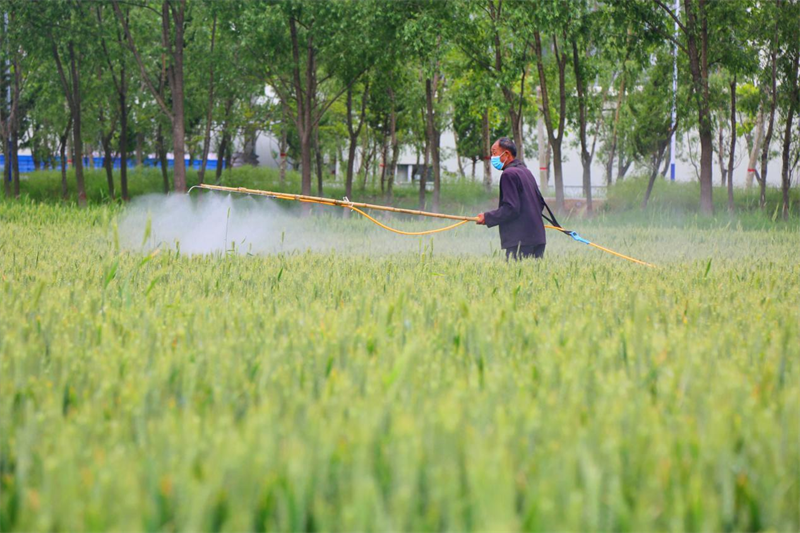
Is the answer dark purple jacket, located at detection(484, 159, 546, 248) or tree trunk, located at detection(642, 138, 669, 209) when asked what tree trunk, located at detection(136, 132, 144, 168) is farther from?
dark purple jacket, located at detection(484, 159, 546, 248)

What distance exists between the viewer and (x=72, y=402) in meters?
2.97

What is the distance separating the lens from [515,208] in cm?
1097

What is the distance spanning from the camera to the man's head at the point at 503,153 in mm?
11203

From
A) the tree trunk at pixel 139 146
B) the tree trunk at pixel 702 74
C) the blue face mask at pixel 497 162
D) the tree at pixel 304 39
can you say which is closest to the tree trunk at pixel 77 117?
the tree at pixel 304 39

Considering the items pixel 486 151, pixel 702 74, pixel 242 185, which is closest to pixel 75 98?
pixel 242 185

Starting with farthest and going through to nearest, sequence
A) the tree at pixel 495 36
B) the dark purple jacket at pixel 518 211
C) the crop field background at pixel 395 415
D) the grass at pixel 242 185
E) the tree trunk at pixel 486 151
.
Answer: the grass at pixel 242 185
the tree trunk at pixel 486 151
the tree at pixel 495 36
the dark purple jacket at pixel 518 211
the crop field background at pixel 395 415

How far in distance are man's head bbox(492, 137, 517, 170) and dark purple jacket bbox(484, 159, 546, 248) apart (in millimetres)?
103

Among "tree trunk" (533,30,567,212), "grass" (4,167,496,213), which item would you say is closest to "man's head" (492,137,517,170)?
"tree trunk" (533,30,567,212)

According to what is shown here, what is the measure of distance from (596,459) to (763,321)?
2.85m

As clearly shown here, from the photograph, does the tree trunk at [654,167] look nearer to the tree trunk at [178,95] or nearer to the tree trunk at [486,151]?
the tree trunk at [486,151]

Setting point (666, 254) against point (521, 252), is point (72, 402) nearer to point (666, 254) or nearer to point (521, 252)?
point (521, 252)

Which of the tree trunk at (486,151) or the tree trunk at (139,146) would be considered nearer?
the tree trunk at (486,151)

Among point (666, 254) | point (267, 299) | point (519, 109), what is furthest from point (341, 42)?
point (267, 299)

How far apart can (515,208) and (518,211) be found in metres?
0.08
